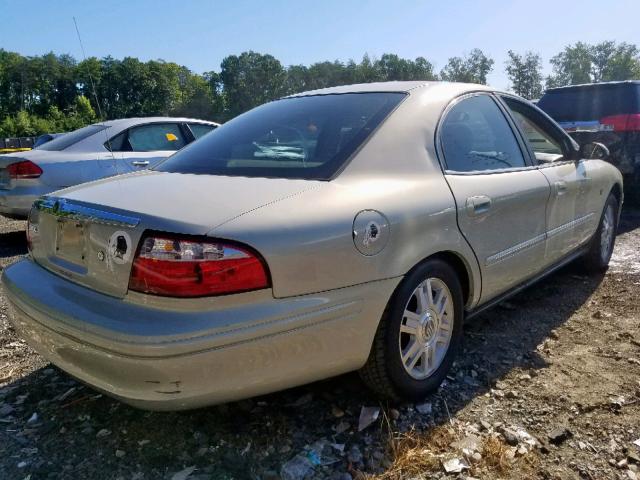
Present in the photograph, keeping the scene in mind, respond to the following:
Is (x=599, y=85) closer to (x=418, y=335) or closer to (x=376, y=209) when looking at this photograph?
(x=418, y=335)

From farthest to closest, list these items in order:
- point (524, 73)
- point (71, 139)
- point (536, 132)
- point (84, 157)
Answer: point (524, 73)
point (71, 139)
point (84, 157)
point (536, 132)

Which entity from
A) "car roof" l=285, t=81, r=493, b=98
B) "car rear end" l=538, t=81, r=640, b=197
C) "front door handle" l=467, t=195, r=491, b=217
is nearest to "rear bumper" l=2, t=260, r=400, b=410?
"front door handle" l=467, t=195, r=491, b=217

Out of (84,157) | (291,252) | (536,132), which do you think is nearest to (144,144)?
(84,157)

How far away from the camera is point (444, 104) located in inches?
109

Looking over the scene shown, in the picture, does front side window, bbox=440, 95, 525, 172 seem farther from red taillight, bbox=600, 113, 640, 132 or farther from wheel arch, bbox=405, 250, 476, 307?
red taillight, bbox=600, 113, 640, 132

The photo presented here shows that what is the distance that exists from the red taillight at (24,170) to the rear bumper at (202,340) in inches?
163

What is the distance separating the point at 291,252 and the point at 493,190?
1.37 m

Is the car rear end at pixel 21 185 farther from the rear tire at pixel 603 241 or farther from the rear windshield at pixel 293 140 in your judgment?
the rear tire at pixel 603 241

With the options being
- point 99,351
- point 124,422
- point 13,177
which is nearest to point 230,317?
point 99,351

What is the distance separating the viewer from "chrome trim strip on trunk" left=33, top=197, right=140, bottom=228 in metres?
1.86

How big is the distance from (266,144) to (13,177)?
4276 millimetres

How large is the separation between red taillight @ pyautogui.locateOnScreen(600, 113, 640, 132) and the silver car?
4.71 m

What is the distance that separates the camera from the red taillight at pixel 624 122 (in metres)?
6.79

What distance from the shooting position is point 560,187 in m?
3.40
